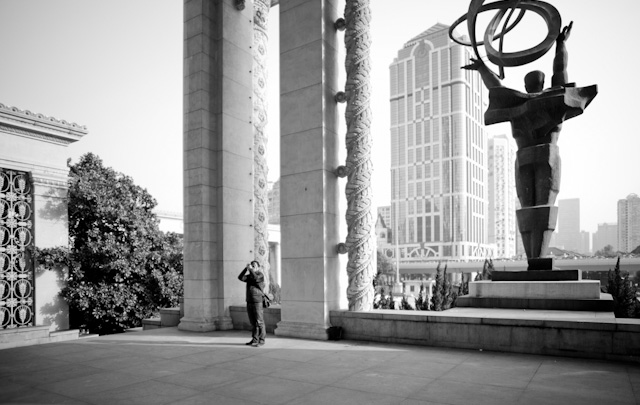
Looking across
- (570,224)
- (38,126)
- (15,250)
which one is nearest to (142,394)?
(15,250)

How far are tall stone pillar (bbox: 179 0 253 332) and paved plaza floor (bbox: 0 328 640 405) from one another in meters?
2.92

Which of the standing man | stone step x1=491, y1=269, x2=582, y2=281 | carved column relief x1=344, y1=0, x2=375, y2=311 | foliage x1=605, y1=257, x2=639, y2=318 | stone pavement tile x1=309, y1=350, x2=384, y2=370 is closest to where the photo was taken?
stone pavement tile x1=309, y1=350, x2=384, y2=370

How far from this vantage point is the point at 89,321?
15.8 m

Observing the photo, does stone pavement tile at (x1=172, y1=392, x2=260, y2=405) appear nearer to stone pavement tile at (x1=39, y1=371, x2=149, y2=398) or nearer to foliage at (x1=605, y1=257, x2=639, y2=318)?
stone pavement tile at (x1=39, y1=371, x2=149, y2=398)

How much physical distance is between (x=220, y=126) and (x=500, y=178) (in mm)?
135386

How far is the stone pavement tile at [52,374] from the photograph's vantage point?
6367 millimetres

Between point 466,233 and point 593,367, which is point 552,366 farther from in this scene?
point 466,233

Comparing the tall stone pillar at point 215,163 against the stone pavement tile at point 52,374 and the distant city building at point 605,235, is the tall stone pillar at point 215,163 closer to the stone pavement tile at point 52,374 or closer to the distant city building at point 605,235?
the stone pavement tile at point 52,374

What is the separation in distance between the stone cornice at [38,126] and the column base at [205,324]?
20.6 feet

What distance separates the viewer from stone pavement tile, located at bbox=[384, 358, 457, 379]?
6.27 metres

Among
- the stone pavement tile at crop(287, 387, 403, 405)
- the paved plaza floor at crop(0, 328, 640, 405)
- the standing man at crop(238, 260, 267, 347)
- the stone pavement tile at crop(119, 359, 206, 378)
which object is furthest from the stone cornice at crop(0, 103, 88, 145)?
the stone pavement tile at crop(287, 387, 403, 405)

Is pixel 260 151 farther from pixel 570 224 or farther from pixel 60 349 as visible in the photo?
pixel 570 224

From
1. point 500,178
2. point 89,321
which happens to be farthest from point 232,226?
point 500,178

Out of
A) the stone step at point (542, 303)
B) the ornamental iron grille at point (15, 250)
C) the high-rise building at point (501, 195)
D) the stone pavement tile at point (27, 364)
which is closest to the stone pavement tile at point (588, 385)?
the stone step at point (542, 303)
